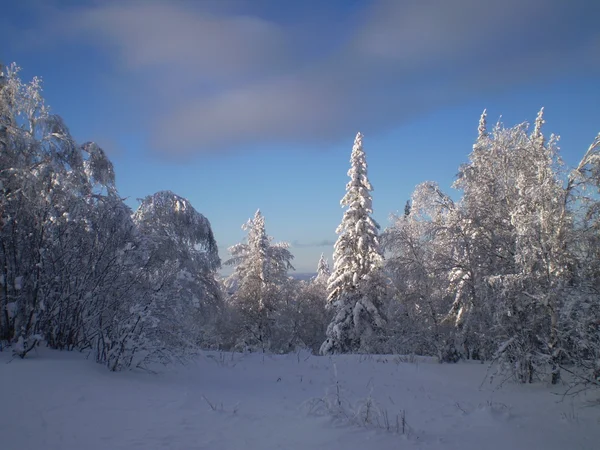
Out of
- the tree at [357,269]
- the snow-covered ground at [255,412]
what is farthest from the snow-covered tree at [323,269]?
the snow-covered ground at [255,412]

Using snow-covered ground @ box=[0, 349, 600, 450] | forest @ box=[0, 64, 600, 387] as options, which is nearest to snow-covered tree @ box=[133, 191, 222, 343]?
forest @ box=[0, 64, 600, 387]

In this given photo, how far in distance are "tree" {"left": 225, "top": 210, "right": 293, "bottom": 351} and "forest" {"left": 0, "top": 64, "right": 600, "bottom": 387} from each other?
30.6 feet

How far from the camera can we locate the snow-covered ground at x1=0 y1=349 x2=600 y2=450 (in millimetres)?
4566

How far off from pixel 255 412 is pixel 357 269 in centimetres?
1429

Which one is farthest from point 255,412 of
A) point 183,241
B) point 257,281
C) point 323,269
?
point 323,269

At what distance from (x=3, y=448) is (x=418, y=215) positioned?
15.8 metres

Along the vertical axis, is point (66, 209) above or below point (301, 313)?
above

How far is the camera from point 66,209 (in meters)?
→ 7.74

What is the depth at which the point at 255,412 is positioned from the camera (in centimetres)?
602

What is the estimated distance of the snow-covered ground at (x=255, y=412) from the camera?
15.0ft

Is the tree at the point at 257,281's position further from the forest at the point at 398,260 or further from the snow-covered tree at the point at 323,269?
the snow-covered tree at the point at 323,269

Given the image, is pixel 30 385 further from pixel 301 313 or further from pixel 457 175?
pixel 301 313

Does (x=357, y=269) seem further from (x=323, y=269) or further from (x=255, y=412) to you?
(x=323, y=269)

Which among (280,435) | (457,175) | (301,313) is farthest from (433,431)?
(301,313)
